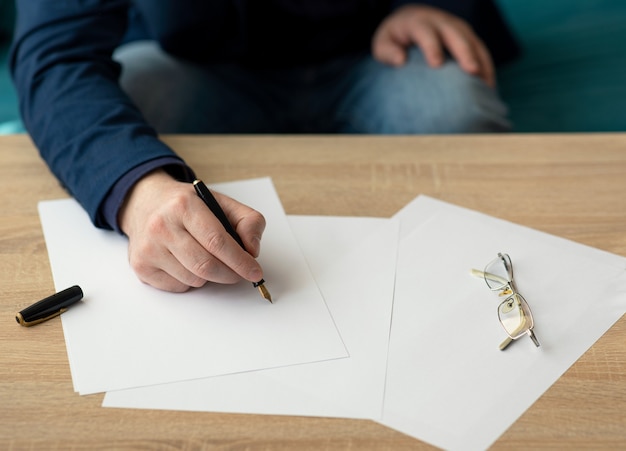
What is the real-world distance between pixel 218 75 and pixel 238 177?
17.4 inches

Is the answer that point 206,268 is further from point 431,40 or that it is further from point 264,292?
point 431,40

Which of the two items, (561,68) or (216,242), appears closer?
(216,242)

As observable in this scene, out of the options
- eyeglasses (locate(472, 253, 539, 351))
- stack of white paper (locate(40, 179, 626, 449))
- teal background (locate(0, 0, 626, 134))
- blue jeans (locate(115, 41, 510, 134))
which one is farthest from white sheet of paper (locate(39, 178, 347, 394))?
teal background (locate(0, 0, 626, 134))

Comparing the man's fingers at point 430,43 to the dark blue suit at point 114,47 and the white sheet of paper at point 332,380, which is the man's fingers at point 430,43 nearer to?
the dark blue suit at point 114,47

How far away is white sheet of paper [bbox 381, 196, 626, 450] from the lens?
0.56 metres

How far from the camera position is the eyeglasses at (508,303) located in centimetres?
63

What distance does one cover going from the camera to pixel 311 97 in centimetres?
135

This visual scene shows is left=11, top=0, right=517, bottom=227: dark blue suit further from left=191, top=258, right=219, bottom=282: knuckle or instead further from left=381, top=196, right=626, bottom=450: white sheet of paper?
left=381, top=196, right=626, bottom=450: white sheet of paper

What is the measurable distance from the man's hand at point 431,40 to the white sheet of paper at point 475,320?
17.0 inches

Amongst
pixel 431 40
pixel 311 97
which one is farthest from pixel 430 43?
pixel 311 97

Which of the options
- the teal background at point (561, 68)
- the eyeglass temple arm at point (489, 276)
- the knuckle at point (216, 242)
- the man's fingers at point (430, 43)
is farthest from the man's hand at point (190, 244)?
the teal background at point (561, 68)

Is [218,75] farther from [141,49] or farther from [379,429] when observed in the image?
[379,429]

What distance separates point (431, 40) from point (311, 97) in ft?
0.87

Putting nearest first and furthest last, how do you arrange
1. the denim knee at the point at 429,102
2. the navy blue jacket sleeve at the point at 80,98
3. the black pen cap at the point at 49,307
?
1. the black pen cap at the point at 49,307
2. the navy blue jacket sleeve at the point at 80,98
3. the denim knee at the point at 429,102
